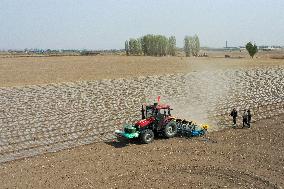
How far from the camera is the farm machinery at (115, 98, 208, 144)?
683 inches

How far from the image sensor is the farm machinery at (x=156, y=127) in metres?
17.4

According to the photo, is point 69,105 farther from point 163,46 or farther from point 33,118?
point 163,46

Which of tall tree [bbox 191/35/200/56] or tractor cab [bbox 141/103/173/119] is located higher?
tall tree [bbox 191/35/200/56]

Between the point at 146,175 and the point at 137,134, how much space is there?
12.0 feet

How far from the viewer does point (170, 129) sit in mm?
18484

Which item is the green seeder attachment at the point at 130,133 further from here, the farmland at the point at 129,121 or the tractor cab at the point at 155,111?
the tractor cab at the point at 155,111

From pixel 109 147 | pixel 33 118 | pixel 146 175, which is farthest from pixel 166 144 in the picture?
pixel 33 118

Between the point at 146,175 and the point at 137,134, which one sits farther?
the point at 137,134

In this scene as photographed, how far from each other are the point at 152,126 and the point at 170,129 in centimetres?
104

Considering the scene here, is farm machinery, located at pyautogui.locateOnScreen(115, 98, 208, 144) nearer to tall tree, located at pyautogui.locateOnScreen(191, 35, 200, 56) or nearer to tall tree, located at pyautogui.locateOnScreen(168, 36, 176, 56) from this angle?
tall tree, located at pyautogui.locateOnScreen(168, 36, 176, 56)

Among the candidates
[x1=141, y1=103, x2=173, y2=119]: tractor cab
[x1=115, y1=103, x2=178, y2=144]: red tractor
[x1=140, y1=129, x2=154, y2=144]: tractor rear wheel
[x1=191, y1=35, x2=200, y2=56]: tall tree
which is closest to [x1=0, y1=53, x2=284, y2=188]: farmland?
[x1=140, y1=129, x2=154, y2=144]: tractor rear wheel

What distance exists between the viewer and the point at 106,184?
13.0 m

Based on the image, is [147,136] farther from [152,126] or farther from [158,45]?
[158,45]

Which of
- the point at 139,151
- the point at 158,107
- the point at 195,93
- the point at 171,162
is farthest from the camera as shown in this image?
the point at 195,93
